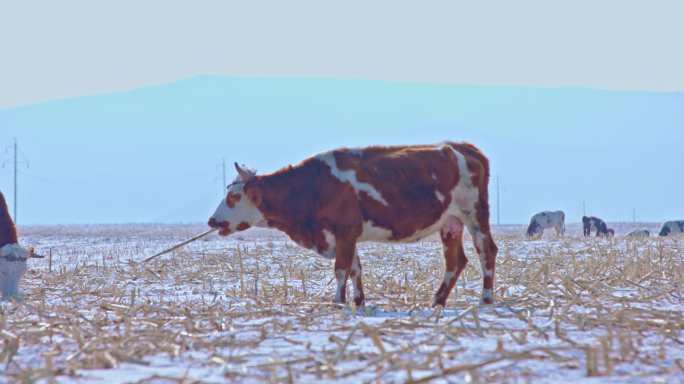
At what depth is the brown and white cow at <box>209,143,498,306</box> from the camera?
10.3m

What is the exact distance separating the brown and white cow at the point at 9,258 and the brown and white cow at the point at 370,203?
9.13ft

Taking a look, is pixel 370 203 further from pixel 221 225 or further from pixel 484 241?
pixel 221 225

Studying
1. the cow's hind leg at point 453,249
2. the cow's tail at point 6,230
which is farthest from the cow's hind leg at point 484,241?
the cow's tail at point 6,230

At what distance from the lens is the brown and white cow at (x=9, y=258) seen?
11977 mm

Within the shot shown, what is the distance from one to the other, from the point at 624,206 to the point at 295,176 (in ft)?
552

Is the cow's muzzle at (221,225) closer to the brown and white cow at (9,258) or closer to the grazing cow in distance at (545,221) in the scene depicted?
the brown and white cow at (9,258)

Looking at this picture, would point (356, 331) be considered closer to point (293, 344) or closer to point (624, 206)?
point (293, 344)

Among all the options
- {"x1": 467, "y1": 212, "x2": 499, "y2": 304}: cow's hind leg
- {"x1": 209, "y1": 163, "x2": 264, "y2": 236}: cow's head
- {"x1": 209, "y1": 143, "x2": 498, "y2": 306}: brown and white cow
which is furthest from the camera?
{"x1": 209, "y1": 163, "x2": 264, "y2": 236}: cow's head

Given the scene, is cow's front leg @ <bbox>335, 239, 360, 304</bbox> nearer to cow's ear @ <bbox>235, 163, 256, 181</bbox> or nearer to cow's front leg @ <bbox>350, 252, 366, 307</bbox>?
cow's front leg @ <bbox>350, 252, 366, 307</bbox>

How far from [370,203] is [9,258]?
4.84 metres

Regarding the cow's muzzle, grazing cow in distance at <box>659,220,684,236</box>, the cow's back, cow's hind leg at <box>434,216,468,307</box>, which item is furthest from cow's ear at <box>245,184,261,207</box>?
grazing cow in distance at <box>659,220,684,236</box>

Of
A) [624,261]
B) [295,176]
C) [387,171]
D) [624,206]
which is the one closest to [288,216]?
[295,176]

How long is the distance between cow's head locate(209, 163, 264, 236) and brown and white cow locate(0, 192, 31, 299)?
2710 mm

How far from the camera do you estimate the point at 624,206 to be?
172m
